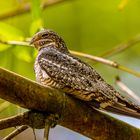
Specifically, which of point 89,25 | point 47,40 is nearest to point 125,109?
point 47,40

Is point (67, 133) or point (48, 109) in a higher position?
point (67, 133)

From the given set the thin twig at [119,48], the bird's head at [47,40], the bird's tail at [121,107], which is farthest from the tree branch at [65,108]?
the thin twig at [119,48]

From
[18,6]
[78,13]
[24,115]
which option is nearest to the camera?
[24,115]

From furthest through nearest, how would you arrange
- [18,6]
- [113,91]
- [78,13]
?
[78,13], [18,6], [113,91]

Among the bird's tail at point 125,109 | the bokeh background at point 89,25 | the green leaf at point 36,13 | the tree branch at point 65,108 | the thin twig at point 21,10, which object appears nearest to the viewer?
the tree branch at point 65,108

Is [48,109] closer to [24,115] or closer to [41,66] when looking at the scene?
[24,115]

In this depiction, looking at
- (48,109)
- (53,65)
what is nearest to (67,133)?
(53,65)

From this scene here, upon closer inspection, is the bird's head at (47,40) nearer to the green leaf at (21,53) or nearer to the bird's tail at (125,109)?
the green leaf at (21,53)
